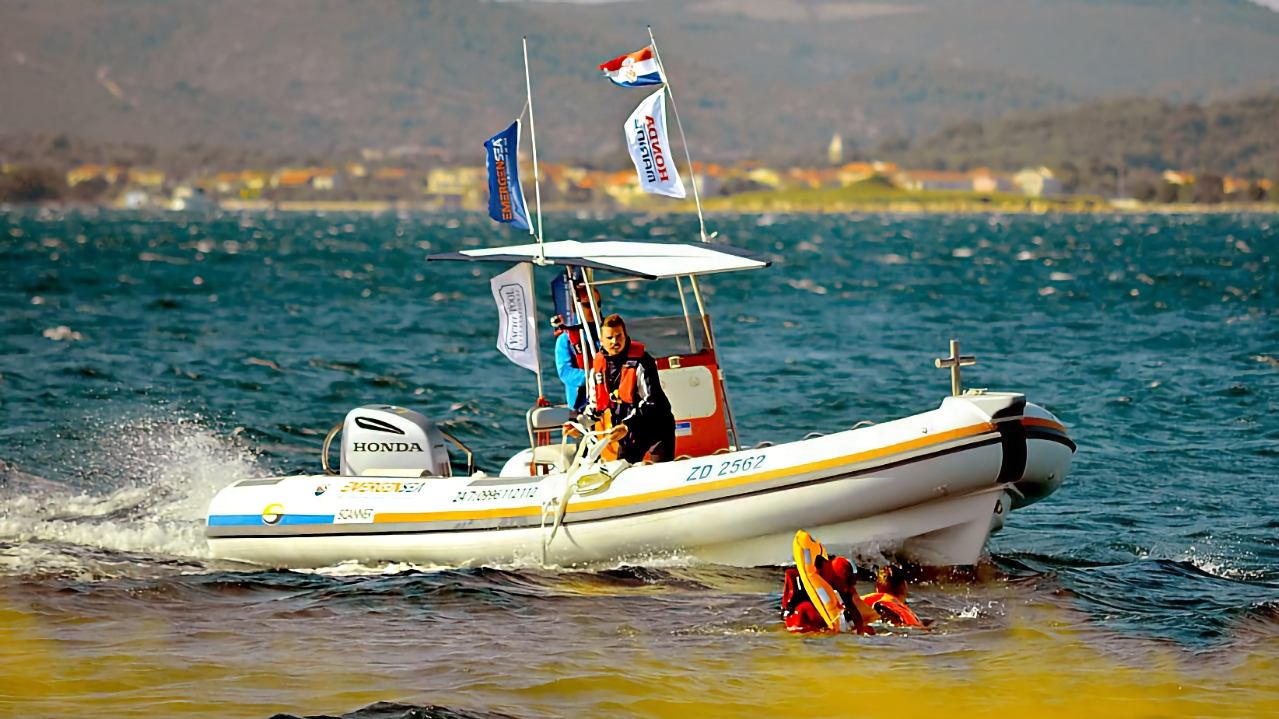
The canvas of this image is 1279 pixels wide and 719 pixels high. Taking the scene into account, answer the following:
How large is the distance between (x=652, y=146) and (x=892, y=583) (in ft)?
13.8

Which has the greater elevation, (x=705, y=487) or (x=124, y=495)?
(x=705, y=487)

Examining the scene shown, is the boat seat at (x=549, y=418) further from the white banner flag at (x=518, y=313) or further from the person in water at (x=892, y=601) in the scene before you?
the person in water at (x=892, y=601)

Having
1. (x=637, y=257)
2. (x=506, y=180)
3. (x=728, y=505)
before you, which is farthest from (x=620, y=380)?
(x=506, y=180)

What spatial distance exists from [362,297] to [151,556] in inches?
1285

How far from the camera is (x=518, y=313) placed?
43.4 feet

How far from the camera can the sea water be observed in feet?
32.9

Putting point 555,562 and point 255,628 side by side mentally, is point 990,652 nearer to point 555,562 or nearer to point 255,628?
point 555,562

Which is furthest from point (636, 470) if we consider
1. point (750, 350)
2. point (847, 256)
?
point (847, 256)

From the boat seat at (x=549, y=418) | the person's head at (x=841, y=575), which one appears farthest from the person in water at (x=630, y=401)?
the person's head at (x=841, y=575)

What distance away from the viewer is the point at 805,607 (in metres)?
11.1

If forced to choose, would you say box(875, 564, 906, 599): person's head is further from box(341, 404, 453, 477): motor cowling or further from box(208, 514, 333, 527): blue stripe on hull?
box(208, 514, 333, 527): blue stripe on hull

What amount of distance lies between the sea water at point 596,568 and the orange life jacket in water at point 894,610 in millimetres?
169

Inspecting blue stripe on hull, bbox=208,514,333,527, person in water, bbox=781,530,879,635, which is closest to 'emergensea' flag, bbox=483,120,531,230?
blue stripe on hull, bbox=208,514,333,527

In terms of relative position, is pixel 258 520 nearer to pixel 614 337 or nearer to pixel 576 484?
pixel 576 484
